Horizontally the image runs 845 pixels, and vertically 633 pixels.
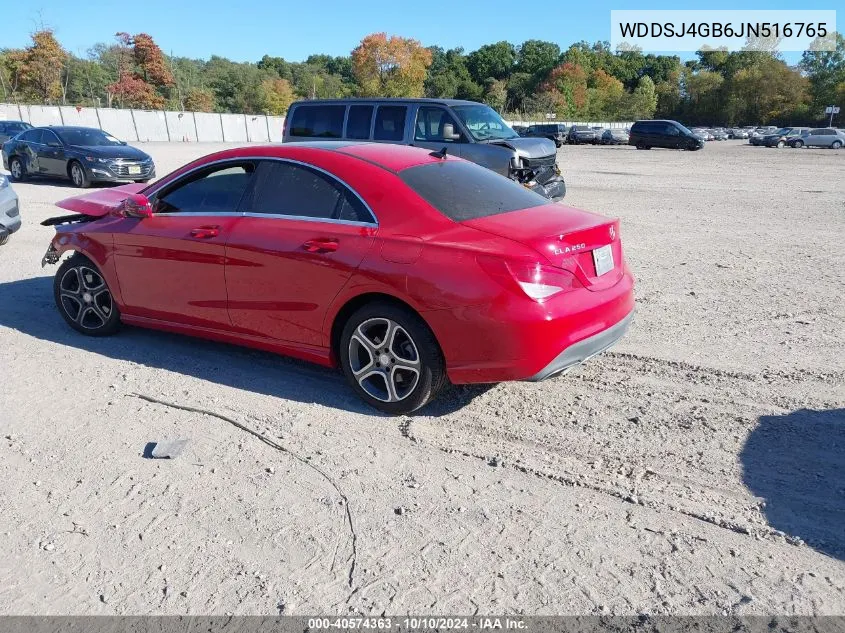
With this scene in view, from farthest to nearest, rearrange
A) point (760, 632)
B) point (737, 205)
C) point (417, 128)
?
point (737, 205)
point (417, 128)
point (760, 632)

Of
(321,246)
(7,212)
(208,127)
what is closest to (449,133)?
(7,212)

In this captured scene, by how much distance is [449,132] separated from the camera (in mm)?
12750

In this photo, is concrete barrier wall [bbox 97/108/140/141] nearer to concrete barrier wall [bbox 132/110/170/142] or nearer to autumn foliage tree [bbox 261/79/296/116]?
concrete barrier wall [bbox 132/110/170/142]

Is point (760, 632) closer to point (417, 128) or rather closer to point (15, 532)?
point (15, 532)

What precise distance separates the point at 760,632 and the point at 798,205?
1465 cm

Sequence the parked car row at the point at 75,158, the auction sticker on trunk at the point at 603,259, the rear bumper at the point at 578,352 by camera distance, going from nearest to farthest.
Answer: the rear bumper at the point at 578,352 < the auction sticker on trunk at the point at 603,259 < the parked car row at the point at 75,158

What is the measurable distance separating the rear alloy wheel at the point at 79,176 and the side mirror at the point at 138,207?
1292 centimetres

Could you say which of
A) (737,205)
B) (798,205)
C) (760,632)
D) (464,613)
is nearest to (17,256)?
(464,613)

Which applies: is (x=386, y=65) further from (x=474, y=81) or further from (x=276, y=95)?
(x=474, y=81)

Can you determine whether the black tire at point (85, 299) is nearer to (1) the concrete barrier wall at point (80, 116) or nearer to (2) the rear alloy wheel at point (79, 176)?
(2) the rear alloy wheel at point (79, 176)

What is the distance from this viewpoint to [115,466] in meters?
3.93

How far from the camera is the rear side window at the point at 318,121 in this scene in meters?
13.3

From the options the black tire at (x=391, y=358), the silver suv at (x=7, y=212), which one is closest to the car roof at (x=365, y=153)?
the black tire at (x=391, y=358)

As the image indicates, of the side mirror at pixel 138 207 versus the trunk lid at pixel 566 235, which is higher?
the side mirror at pixel 138 207
